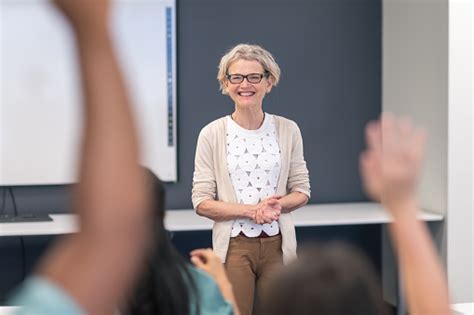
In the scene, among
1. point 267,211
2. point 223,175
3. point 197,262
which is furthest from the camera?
point 223,175

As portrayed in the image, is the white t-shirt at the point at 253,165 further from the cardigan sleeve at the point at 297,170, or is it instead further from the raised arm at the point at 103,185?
the raised arm at the point at 103,185

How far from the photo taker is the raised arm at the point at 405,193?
850 mm

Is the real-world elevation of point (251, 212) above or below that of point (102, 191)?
below

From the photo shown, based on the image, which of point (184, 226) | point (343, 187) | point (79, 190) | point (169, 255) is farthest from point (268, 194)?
point (79, 190)

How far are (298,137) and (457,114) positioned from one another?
1.86 m

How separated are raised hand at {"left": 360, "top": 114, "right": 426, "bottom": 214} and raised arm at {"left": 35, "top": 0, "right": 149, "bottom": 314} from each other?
34 centimetres

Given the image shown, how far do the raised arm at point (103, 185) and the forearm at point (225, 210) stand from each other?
2780 mm

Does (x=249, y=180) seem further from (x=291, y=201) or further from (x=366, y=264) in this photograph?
(x=366, y=264)

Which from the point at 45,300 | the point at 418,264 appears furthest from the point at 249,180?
the point at 45,300

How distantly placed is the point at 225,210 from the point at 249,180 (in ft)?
0.62

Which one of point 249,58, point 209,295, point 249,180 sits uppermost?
point 249,58

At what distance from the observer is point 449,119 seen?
16.6ft

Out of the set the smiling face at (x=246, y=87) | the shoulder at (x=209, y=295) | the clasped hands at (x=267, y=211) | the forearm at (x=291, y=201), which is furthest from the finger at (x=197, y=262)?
the smiling face at (x=246, y=87)

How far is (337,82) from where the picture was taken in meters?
5.81
